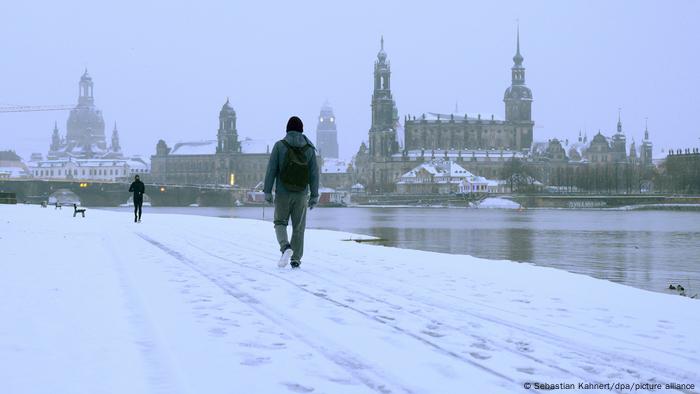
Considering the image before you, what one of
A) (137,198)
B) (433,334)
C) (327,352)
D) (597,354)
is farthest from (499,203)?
(327,352)

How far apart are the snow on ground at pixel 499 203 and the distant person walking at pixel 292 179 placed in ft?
346

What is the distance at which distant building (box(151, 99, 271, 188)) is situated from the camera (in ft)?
613

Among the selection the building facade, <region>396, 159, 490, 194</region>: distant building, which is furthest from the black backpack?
the building facade

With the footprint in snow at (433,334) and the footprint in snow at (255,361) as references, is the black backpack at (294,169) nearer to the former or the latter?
the footprint in snow at (433,334)

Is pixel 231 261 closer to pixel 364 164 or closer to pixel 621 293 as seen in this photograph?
pixel 621 293

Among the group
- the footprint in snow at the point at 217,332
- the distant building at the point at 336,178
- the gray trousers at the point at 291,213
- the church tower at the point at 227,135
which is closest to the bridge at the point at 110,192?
the church tower at the point at 227,135

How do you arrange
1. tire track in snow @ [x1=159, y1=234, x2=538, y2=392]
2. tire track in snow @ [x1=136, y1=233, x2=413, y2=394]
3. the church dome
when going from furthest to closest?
the church dome, tire track in snow @ [x1=159, y1=234, x2=538, y2=392], tire track in snow @ [x1=136, y1=233, x2=413, y2=394]

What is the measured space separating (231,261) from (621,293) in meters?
4.45

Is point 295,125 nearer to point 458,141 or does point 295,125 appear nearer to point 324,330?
point 324,330

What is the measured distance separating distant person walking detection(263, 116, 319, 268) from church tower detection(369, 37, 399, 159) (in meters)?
160

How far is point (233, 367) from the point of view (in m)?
4.21

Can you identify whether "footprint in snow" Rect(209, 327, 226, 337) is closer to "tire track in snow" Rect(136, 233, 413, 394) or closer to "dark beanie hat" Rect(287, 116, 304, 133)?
"tire track in snow" Rect(136, 233, 413, 394)

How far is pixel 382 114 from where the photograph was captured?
17025 cm

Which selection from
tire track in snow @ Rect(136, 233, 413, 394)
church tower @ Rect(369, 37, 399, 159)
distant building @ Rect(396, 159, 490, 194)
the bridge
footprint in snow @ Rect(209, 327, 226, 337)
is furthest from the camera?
church tower @ Rect(369, 37, 399, 159)
